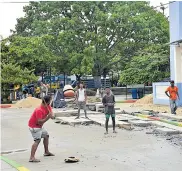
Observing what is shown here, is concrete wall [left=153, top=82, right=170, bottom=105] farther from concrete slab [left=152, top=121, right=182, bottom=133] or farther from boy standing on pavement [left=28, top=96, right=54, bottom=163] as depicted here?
boy standing on pavement [left=28, top=96, right=54, bottom=163]

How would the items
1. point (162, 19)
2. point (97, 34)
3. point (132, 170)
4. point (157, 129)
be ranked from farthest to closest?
point (162, 19), point (97, 34), point (157, 129), point (132, 170)

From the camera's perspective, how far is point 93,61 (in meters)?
36.3

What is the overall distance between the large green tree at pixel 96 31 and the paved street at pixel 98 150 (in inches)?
865

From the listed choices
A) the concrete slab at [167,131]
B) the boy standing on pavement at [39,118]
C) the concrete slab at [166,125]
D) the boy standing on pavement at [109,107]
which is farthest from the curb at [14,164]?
the concrete slab at [166,125]

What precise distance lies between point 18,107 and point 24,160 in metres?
18.8

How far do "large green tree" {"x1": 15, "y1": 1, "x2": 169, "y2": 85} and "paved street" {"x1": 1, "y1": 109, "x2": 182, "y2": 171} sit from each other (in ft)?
72.1

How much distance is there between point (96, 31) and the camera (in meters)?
36.6

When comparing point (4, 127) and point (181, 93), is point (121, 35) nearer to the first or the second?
point (181, 93)

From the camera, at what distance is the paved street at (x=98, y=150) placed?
7.96 m

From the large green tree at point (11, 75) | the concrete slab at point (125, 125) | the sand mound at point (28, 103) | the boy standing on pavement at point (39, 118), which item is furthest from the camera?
the large green tree at point (11, 75)

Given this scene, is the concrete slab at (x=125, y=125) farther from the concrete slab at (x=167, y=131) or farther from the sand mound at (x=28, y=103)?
the sand mound at (x=28, y=103)

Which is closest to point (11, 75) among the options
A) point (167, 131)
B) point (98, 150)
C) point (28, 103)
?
point (28, 103)

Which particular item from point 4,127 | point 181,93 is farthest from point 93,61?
point 4,127

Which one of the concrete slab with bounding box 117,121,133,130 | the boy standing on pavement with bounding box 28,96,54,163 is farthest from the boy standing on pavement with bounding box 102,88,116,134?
the boy standing on pavement with bounding box 28,96,54,163
